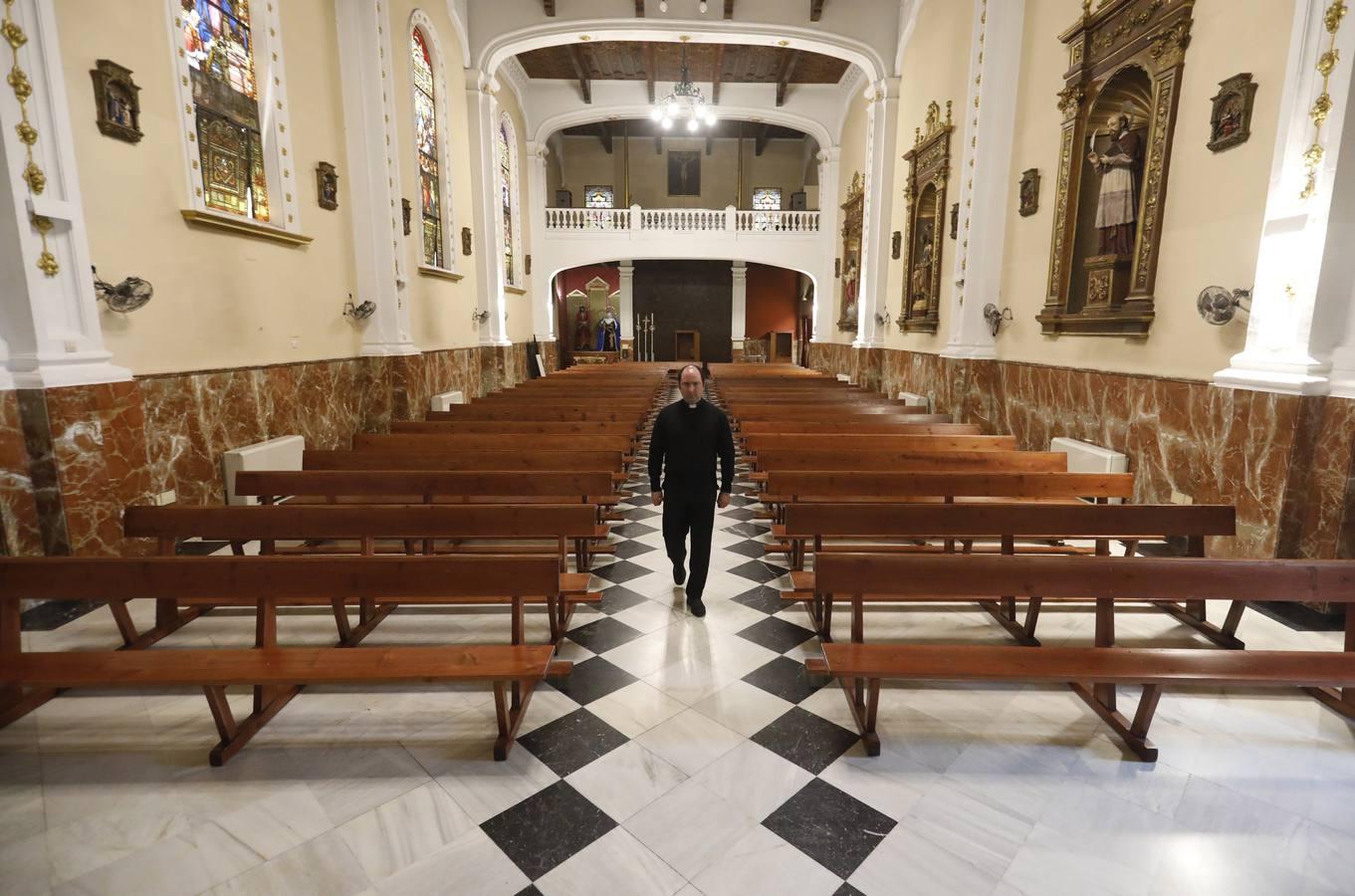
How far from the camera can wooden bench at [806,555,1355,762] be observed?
2369 mm

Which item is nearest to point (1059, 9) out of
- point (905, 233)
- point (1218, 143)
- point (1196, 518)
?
point (1218, 143)

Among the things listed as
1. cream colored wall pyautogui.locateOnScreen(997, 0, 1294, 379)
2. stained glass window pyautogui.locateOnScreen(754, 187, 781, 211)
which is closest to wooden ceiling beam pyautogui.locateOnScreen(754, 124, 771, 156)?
stained glass window pyautogui.locateOnScreen(754, 187, 781, 211)

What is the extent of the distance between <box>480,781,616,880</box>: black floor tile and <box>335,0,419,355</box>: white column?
6.72 meters

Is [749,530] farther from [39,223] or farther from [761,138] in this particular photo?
[761,138]

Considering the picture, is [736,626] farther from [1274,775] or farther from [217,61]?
[217,61]

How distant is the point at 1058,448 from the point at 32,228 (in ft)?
25.9

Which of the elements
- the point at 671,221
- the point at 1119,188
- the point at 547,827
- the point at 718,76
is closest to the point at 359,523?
the point at 547,827

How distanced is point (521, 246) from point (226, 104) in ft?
33.2

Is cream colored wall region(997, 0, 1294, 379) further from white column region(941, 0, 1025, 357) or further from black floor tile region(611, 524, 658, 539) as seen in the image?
black floor tile region(611, 524, 658, 539)

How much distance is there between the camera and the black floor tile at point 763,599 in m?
3.90

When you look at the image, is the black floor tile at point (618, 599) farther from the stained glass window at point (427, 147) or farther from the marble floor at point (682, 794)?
the stained glass window at point (427, 147)

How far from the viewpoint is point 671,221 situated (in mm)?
17141

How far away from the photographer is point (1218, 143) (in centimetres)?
441

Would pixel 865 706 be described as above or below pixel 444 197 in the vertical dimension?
below
